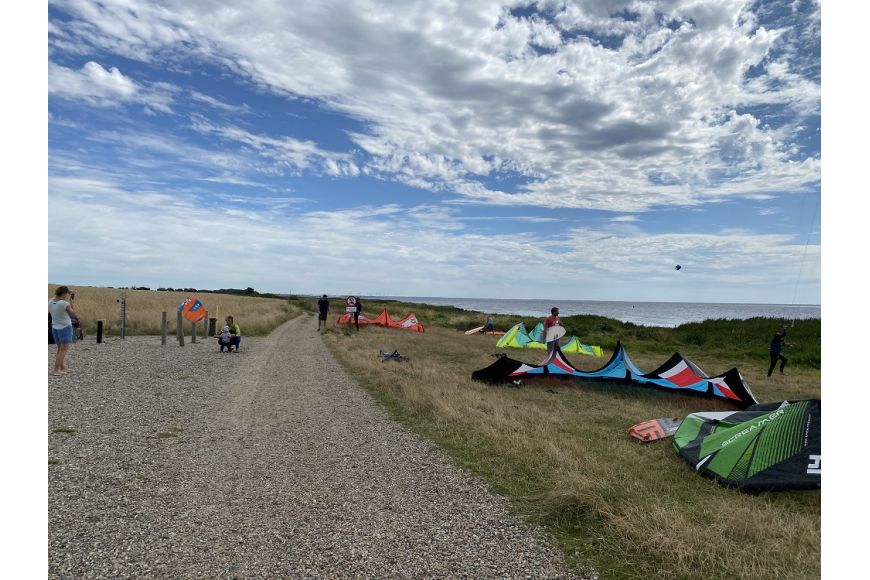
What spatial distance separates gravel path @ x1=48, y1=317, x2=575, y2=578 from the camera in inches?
149

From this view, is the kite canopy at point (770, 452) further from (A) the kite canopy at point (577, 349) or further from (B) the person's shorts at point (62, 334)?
(A) the kite canopy at point (577, 349)

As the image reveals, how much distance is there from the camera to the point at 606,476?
5617mm

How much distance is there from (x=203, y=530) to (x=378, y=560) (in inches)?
58.5

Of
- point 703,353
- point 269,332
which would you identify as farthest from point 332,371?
point 703,353

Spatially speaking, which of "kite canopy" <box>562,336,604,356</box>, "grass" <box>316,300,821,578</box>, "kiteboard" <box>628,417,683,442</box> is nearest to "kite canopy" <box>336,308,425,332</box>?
"kite canopy" <box>562,336,604,356</box>

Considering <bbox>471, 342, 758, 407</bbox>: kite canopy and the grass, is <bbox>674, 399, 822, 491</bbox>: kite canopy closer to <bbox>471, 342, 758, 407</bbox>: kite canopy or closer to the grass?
the grass

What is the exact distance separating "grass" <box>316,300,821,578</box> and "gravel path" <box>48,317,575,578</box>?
0.43m

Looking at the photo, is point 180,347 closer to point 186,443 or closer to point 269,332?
point 269,332

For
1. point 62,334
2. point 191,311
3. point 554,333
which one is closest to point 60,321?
point 62,334

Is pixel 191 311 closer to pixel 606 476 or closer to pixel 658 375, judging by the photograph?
pixel 658 375

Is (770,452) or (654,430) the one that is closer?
(770,452)

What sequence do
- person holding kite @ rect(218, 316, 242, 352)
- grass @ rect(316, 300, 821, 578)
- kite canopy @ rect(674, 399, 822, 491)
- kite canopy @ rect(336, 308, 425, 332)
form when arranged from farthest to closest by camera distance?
kite canopy @ rect(336, 308, 425, 332) < person holding kite @ rect(218, 316, 242, 352) < kite canopy @ rect(674, 399, 822, 491) < grass @ rect(316, 300, 821, 578)

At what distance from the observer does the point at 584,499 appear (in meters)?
4.75

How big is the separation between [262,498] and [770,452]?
5.25 m
